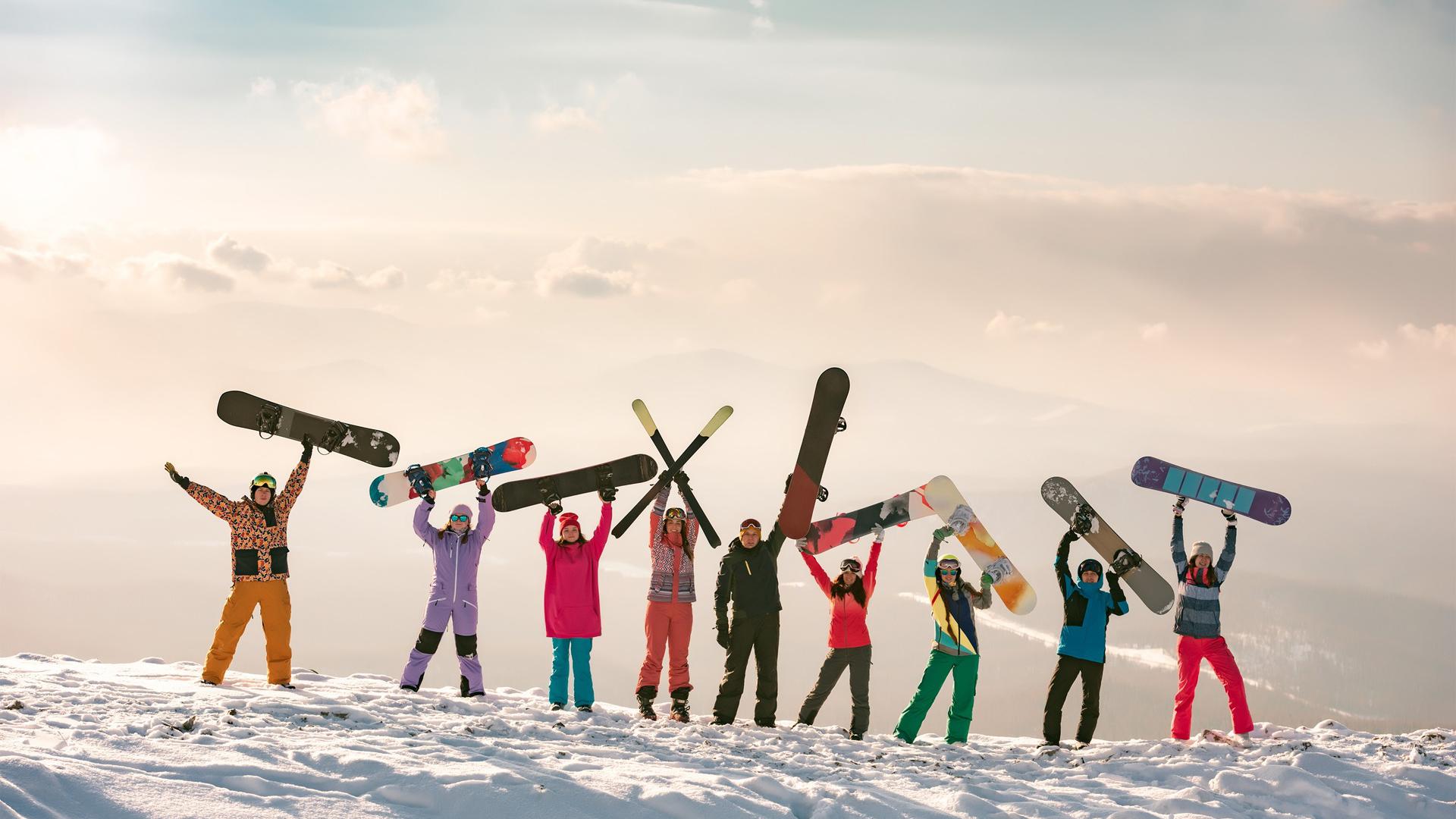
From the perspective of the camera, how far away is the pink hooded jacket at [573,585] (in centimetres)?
1143

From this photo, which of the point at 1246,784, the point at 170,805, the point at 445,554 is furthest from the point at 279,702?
→ the point at 1246,784

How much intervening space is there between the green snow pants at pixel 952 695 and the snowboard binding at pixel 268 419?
7878 mm

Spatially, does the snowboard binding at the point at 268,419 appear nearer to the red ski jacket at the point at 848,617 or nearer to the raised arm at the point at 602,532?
the raised arm at the point at 602,532

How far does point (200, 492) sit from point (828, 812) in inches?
298

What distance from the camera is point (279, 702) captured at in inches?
398

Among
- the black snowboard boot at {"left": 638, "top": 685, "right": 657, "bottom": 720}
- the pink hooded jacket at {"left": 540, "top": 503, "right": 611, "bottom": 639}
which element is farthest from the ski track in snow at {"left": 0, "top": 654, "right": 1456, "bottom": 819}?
the pink hooded jacket at {"left": 540, "top": 503, "right": 611, "bottom": 639}

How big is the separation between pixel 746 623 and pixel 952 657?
7.42 ft

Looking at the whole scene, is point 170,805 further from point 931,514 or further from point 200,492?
point 931,514

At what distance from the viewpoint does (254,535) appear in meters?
11.5

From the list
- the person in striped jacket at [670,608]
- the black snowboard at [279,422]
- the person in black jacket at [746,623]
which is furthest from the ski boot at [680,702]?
the black snowboard at [279,422]

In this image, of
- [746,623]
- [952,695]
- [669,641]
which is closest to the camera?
[746,623]

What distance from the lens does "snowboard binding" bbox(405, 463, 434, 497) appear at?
12.2 metres

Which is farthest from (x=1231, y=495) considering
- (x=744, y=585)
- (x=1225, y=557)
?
(x=744, y=585)

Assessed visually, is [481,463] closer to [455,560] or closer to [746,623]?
[455,560]
